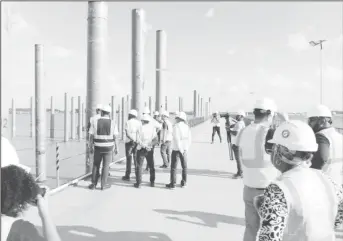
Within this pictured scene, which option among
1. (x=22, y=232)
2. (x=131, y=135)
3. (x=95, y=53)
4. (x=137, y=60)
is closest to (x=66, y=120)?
(x=137, y=60)

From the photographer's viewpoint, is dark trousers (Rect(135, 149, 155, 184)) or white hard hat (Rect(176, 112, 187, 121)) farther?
white hard hat (Rect(176, 112, 187, 121))

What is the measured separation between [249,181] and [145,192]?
11.4ft

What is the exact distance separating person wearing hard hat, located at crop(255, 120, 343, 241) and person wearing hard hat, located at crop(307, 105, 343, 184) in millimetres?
1262

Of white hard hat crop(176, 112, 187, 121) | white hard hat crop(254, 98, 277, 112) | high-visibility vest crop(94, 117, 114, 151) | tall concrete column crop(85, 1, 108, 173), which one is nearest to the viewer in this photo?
white hard hat crop(254, 98, 277, 112)

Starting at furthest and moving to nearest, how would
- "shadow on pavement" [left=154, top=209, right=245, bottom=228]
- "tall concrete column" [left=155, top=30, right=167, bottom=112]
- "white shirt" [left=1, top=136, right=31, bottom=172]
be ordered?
"tall concrete column" [left=155, top=30, right=167, bottom=112]
"shadow on pavement" [left=154, top=209, right=245, bottom=228]
"white shirt" [left=1, top=136, right=31, bottom=172]

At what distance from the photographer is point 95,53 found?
24.6ft

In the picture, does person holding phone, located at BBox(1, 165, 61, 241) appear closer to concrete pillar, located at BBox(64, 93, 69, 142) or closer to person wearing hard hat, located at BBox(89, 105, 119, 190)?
person wearing hard hat, located at BBox(89, 105, 119, 190)

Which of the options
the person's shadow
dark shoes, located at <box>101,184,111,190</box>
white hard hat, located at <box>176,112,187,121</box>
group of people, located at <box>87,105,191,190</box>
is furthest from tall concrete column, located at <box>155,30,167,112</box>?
the person's shadow

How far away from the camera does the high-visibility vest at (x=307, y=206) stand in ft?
4.82

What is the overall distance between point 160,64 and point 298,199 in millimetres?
13165

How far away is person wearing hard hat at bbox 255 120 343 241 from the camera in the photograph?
4.77 feet

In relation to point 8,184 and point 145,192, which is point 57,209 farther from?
point 8,184

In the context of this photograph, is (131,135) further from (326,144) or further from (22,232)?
(22,232)

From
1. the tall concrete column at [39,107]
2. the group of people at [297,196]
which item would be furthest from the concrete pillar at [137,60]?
the group of people at [297,196]
